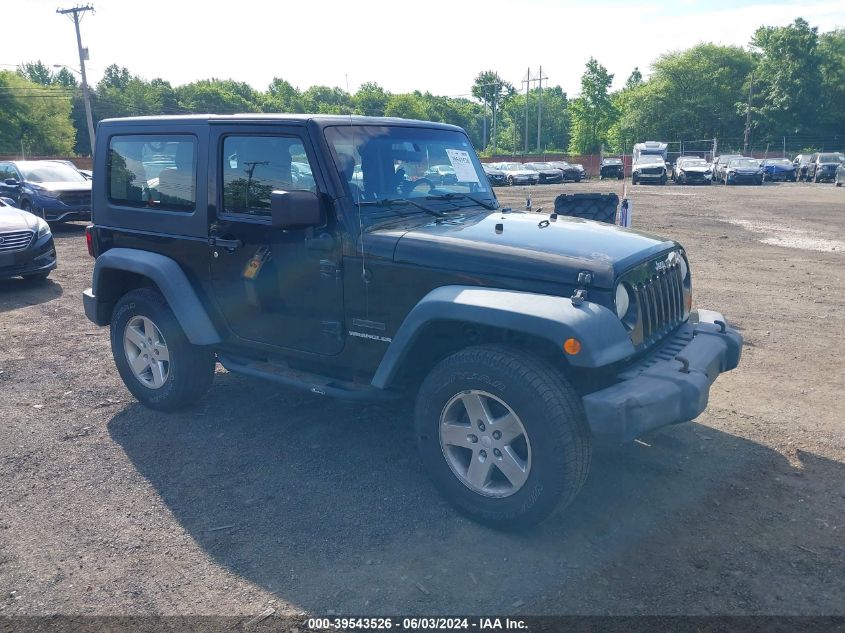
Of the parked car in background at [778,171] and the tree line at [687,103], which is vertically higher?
the tree line at [687,103]

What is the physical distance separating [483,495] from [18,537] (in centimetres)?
243

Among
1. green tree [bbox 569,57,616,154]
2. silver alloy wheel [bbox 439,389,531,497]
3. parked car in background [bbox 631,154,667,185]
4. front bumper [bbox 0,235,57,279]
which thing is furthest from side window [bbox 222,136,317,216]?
green tree [bbox 569,57,616,154]

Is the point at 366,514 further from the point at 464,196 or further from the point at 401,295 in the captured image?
the point at 464,196

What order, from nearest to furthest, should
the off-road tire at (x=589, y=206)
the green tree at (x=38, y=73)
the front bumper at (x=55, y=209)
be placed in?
the off-road tire at (x=589, y=206), the front bumper at (x=55, y=209), the green tree at (x=38, y=73)

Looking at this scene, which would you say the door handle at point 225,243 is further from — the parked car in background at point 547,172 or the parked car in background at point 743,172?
the parked car in background at point 547,172

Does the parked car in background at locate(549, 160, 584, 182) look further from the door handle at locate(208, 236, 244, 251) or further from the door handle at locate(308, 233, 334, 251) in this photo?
the door handle at locate(308, 233, 334, 251)

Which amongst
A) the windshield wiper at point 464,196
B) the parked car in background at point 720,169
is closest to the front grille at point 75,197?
the windshield wiper at point 464,196

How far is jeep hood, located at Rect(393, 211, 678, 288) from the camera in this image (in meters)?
3.40

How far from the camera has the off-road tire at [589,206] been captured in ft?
20.9

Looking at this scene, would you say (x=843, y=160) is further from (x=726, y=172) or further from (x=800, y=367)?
(x=800, y=367)

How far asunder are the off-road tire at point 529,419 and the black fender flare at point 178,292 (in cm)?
185

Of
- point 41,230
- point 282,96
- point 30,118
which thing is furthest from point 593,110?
point 41,230

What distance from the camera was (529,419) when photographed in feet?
10.6

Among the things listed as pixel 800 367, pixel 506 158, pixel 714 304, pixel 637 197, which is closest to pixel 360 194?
pixel 800 367
